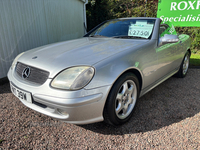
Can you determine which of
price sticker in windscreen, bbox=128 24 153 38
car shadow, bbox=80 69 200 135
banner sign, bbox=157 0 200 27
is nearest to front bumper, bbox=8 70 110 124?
car shadow, bbox=80 69 200 135

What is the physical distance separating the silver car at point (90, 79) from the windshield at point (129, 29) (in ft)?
0.46

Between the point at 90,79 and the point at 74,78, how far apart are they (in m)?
0.17

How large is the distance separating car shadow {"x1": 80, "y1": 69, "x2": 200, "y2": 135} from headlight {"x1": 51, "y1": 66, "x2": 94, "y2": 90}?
77 cm

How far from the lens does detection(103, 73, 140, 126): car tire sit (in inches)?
72.1

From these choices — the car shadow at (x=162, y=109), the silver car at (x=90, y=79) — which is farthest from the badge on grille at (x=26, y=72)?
the car shadow at (x=162, y=109)

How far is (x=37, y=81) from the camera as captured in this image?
1855 mm

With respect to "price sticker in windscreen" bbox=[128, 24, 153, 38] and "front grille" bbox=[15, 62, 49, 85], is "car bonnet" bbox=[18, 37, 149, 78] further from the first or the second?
"price sticker in windscreen" bbox=[128, 24, 153, 38]

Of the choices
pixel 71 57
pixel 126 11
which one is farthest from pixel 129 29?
pixel 126 11

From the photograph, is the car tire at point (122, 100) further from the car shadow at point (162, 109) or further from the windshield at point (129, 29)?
the windshield at point (129, 29)

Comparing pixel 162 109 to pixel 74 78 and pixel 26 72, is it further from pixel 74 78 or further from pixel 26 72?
pixel 26 72

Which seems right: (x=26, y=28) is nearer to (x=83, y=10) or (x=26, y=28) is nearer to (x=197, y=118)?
(x=83, y=10)

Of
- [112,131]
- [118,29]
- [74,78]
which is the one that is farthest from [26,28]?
[112,131]

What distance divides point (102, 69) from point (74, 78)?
0.32 meters

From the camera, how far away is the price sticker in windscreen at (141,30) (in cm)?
273
